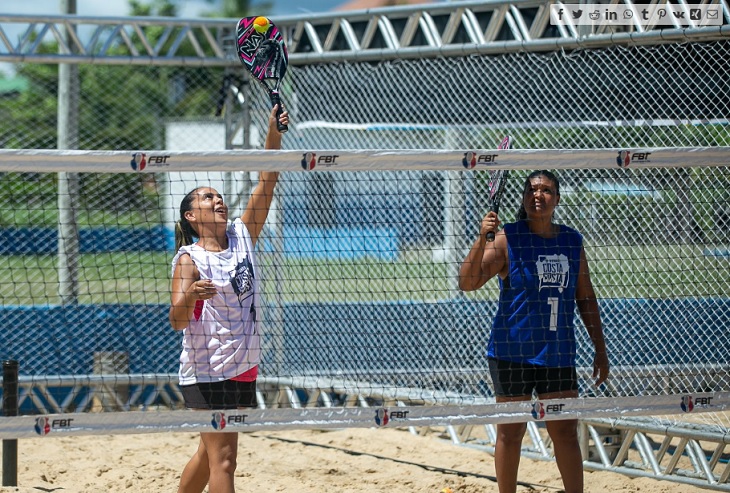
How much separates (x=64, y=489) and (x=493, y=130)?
442 centimetres

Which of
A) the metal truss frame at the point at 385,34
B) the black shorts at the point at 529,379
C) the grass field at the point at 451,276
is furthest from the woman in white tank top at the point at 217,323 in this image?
the metal truss frame at the point at 385,34

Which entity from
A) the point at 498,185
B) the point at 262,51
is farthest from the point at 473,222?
the point at 262,51

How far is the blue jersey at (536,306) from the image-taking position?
496 cm

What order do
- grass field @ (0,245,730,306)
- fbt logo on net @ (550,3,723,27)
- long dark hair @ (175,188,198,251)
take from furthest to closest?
1. fbt logo on net @ (550,3,723,27)
2. grass field @ (0,245,730,306)
3. long dark hair @ (175,188,198,251)

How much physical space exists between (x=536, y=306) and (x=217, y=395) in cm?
178

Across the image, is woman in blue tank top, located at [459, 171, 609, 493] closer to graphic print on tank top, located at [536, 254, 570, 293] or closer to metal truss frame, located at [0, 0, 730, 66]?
graphic print on tank top, located at [536, 254, 570, 293]

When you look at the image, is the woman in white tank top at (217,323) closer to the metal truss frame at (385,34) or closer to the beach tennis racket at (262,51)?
the beach tennis racket at (262,51)

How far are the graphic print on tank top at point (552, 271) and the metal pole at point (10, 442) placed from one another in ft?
11.4

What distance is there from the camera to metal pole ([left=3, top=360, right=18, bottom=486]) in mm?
5953

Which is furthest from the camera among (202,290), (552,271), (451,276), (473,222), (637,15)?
(473,222)

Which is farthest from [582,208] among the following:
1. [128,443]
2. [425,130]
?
[128,443]

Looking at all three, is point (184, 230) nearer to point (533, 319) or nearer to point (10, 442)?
point (533, 319)

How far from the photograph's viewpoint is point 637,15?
643cm

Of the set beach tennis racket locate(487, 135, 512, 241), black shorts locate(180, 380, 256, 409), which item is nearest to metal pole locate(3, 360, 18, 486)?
black shorts locate(180, 380, 256, 409)
